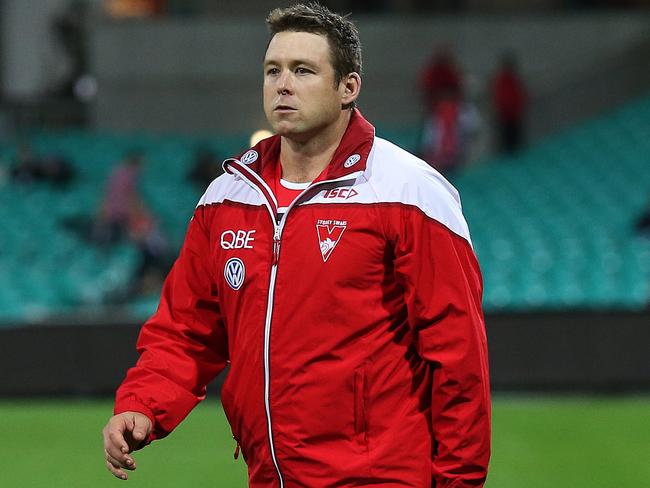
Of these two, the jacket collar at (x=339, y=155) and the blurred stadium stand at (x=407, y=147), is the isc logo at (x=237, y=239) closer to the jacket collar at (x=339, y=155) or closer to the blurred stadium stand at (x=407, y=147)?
the jacket collar at (x=339, y=155)

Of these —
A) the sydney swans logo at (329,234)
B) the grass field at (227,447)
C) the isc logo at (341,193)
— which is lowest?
the grass field at (227,447)

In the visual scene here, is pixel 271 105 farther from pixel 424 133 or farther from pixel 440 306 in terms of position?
pixel 424 133

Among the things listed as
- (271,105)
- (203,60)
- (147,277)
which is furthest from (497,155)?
(271,105)

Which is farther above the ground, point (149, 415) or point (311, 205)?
point (311, 205)

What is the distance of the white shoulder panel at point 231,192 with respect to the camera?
3.69m

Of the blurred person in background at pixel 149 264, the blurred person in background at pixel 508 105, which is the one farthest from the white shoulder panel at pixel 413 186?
the blurred person in background at pixel 508 105

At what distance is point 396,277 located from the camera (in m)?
3.52

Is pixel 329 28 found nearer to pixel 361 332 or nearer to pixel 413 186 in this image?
pixel 413 186

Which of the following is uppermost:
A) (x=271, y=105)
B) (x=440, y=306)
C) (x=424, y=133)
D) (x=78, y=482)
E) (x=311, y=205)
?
(x=271, y=105)

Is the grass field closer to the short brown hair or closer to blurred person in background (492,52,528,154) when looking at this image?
the short brown hair

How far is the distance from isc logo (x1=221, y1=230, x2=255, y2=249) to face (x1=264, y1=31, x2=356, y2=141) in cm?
31

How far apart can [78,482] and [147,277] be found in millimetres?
5657

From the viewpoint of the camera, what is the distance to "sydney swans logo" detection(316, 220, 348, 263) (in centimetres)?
349

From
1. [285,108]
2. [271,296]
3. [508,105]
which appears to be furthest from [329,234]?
[508,105]
